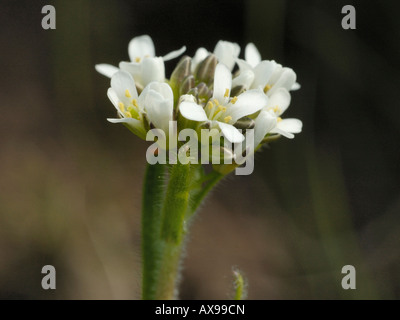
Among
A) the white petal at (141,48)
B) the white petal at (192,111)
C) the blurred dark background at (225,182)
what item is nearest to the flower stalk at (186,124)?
the white petal at (192,111)

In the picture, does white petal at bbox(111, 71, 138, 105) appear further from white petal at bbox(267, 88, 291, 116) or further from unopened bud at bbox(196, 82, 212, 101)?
white petal at bbox(267, 88, 291, 116)

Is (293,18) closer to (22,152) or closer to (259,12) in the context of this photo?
(259,12)

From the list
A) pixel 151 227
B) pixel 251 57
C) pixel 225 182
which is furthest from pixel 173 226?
pixel 225 182

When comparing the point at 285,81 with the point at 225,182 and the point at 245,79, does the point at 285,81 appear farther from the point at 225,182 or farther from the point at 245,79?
the point at 225,182

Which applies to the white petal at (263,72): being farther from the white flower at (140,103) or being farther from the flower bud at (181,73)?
the white flower at (140,103)
